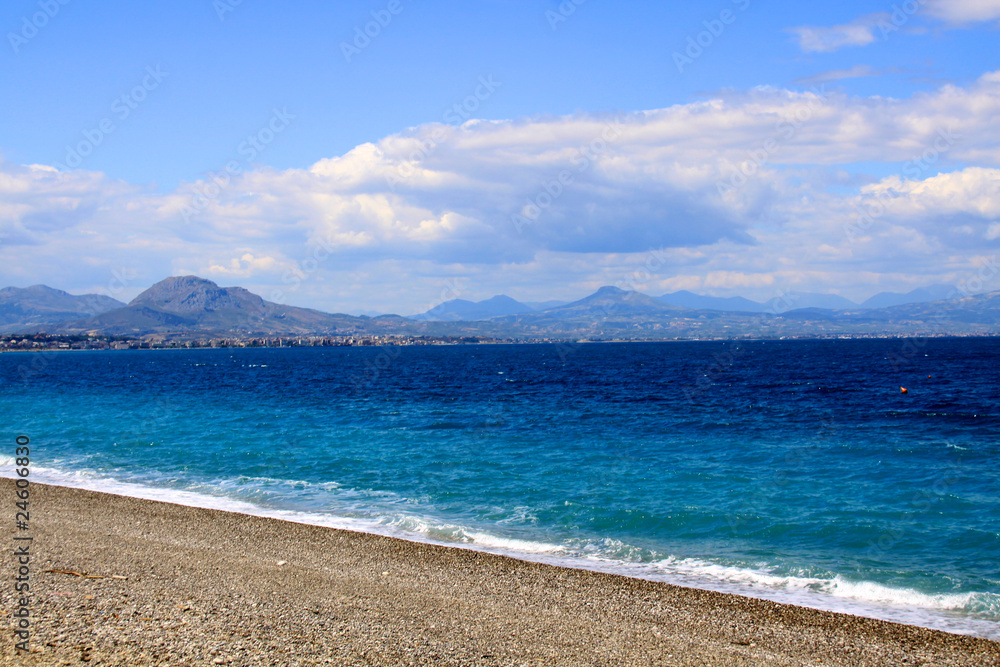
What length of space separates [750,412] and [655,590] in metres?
32.9

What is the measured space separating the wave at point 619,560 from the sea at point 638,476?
0.23 ft

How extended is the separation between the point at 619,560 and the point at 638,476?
922 centimetres

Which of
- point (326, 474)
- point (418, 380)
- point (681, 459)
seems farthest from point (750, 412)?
point (418, 380)

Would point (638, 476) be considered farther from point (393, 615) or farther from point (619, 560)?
point (393, 615)

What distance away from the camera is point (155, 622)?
10977 millimetres

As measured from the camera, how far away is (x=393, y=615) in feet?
38.2

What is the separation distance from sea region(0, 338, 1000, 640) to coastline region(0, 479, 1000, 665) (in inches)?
68.2
